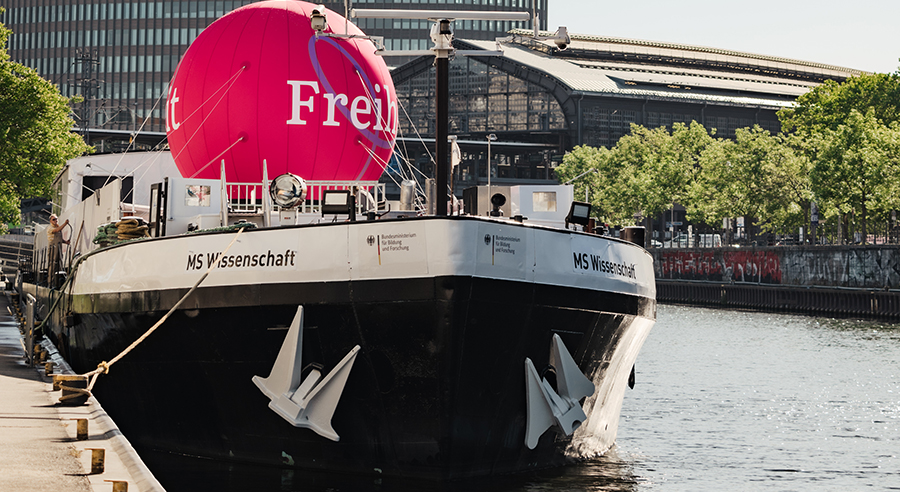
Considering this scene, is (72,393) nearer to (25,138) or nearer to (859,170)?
(25,138)

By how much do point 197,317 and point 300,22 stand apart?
233 inches

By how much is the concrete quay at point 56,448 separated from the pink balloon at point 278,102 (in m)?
4.67

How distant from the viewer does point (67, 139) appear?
53906 millimetres

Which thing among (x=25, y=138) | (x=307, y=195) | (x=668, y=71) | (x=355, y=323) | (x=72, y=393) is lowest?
(x=72, y=393)

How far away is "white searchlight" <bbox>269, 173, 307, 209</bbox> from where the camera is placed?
1616 cm

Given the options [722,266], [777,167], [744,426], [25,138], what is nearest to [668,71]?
[777,167]

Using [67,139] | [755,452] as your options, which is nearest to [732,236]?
[67,139]

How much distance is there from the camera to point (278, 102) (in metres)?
17.8

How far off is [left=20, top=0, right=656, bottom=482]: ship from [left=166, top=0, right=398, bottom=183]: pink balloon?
65 millimetres

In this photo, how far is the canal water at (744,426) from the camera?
16.4m

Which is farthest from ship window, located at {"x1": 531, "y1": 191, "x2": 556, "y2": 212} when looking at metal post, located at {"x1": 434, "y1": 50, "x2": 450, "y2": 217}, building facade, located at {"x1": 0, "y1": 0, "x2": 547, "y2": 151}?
building facade, located at {"x1": 0, "y1": 0, "x2": 547, "y2": 151}

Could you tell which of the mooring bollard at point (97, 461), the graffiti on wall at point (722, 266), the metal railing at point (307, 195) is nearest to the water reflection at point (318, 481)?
the mooring bollard at point (97, 461)

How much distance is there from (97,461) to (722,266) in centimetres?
7472

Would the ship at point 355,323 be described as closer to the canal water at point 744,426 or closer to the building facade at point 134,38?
the canal water at point 744,426
